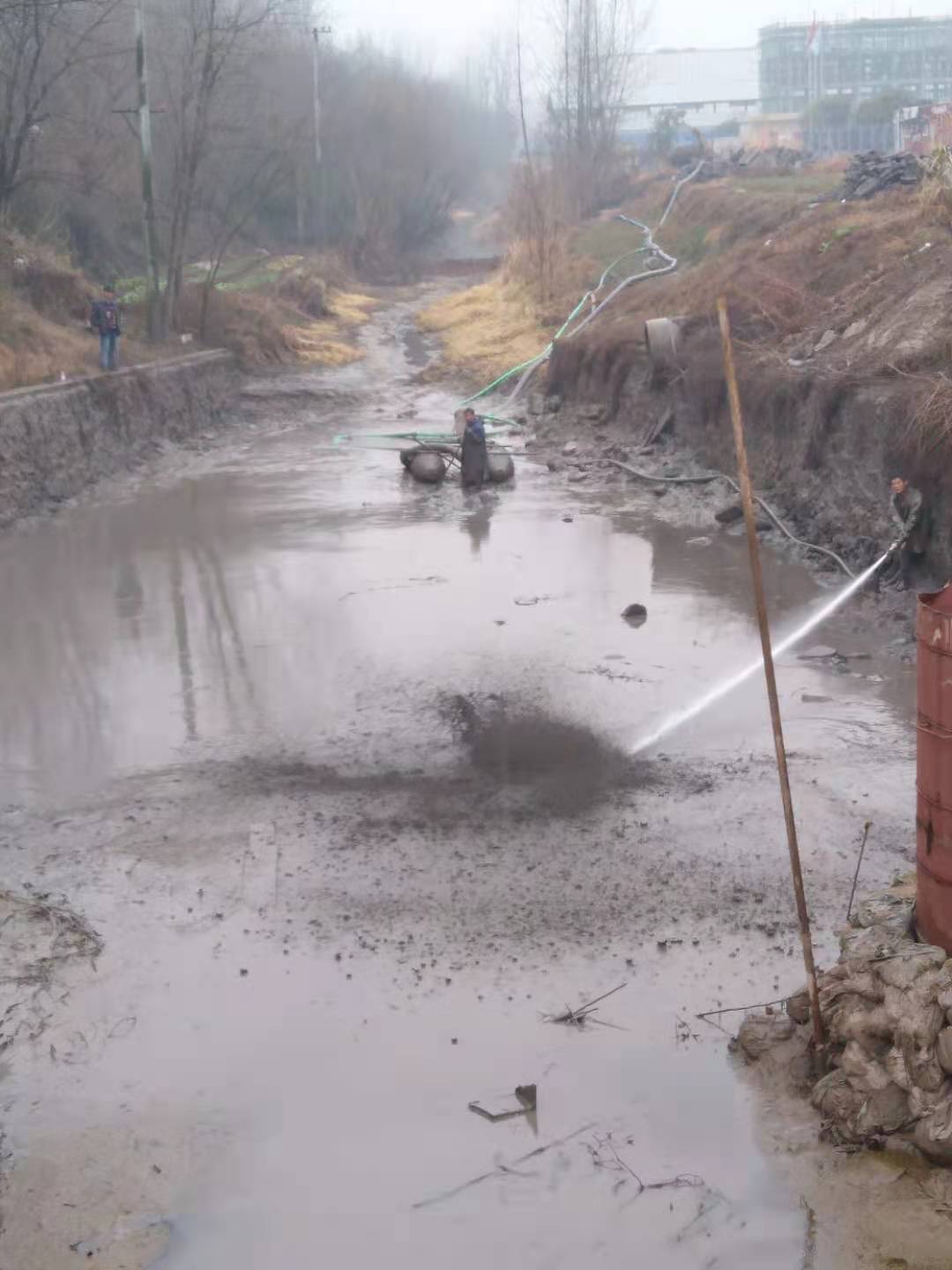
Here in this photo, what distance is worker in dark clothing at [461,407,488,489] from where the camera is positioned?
20.0 meters

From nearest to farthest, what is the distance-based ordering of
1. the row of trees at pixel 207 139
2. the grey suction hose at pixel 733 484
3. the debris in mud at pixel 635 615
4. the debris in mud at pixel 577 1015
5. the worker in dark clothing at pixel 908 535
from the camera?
the debris in mud at pixel 577 1015 → the worker in dark clothing at pixel 908 535 → the debris in mud at pixel 635 615 → the grey suction hose at pixel 733 484 → the row of trees at pixel 207 139

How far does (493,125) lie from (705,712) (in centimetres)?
12877

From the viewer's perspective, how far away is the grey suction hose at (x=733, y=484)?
48.1ft

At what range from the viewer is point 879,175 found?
26609 millimetres

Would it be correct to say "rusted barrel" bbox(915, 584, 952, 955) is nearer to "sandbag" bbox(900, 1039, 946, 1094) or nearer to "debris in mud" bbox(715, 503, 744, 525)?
"sandbag" bbox(900, 1039, 946, 1094)

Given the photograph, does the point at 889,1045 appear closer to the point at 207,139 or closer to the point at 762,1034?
the point at 762,1034

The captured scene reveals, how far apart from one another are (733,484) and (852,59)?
255 feet

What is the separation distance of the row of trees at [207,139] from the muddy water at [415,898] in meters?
16.5

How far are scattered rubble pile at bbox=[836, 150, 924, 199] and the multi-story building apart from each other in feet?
193

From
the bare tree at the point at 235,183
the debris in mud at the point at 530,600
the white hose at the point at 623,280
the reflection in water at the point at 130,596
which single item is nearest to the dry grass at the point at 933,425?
the debris in mud at the point at 530,600

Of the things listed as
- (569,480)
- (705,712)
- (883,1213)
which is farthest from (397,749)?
(569,480)

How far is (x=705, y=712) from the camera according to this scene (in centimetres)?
1057

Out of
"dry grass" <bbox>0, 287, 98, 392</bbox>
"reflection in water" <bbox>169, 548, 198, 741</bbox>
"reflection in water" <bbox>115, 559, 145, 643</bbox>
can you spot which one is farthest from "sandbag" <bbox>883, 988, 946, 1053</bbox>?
"dry grass" <bbox>0, 287, 98, 392</bbox>

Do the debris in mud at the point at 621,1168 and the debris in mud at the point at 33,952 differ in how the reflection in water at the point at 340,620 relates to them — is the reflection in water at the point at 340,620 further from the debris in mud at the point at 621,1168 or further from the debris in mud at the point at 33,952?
the debris in mud at the point at 621,1168
